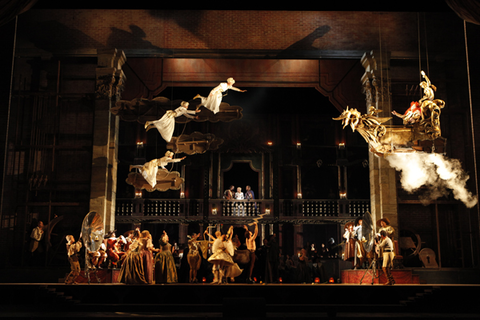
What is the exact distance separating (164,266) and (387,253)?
18.2 ft

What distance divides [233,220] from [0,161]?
8.43 meters

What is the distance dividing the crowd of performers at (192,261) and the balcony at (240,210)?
3.54m

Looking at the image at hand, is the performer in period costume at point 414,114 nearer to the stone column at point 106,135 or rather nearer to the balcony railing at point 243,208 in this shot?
the balcony railing at point 243,208

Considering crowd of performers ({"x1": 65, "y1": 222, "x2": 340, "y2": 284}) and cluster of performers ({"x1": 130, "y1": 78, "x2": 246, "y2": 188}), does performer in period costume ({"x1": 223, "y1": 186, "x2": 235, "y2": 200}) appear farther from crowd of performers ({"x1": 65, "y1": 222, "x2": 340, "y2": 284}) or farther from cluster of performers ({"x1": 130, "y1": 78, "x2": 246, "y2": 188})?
cluster of performers ({"x1": 130, "y1": 78, "x2": 246, "y2": 188})

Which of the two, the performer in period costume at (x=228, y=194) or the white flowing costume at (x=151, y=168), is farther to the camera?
the performer in period costume at (x=228, y=194)

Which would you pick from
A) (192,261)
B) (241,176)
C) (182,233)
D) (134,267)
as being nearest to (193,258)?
(192,261)

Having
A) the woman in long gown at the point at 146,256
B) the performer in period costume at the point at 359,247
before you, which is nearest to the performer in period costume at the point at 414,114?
the performer in period costume at the point at 359,247

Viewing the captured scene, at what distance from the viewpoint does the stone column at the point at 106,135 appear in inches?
620

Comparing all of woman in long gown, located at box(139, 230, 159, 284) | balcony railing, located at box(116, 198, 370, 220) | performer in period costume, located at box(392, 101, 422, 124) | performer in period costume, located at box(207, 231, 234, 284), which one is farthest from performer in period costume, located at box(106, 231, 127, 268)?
performer in period costume, located at box(392, 101, 422, 124)

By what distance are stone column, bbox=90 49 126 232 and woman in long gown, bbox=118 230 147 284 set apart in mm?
3634

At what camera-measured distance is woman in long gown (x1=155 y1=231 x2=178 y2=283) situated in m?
12.5

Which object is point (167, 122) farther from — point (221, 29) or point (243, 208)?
point (243, 208)
